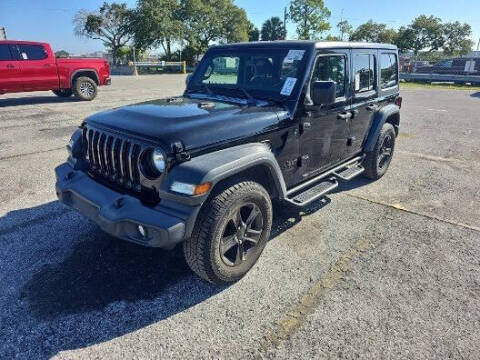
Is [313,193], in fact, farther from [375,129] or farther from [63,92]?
[63,92]

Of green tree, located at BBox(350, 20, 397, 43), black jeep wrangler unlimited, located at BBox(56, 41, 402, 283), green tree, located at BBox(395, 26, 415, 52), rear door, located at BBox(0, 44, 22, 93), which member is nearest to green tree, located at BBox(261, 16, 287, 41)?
green tree, located at BBox(350, 20, 397, 43)

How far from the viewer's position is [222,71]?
12.9 feet

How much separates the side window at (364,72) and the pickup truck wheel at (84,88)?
34.1 ft

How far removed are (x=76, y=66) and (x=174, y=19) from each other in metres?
31.0

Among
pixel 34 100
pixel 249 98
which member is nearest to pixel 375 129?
pixel 249 98

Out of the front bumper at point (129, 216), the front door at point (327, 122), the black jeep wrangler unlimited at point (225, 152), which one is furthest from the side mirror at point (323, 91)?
the front bumper at point (129, 216)

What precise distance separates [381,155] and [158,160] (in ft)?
12.5

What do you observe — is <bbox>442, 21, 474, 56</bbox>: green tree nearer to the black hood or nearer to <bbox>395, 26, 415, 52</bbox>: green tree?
<bbox>395, 26, 415, 52</bbox>: green tree

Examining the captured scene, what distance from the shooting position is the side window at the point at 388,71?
4716mm

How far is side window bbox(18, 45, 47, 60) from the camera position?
10.4m

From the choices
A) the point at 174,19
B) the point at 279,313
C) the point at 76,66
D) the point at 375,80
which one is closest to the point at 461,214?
the point at 375,80

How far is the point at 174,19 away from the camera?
1537 inches

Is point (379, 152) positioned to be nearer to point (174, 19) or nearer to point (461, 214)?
point (461, 214)

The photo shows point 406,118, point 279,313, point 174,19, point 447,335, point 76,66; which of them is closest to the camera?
point 447,335
